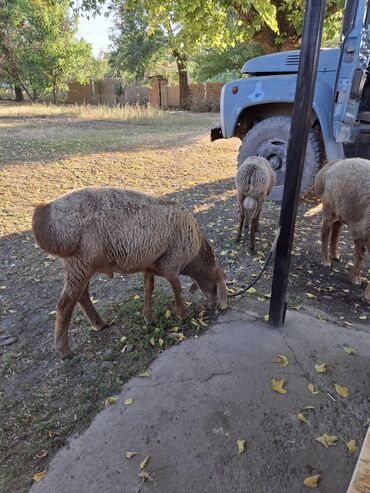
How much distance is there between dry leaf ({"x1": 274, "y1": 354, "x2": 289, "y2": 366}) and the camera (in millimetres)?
3332

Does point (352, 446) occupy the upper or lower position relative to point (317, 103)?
lower

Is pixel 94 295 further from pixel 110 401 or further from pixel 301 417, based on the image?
pixel 301 417

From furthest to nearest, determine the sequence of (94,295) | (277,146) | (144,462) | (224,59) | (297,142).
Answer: (224,59) → (277,146) → (94,295) → (297,142) → (144,462)

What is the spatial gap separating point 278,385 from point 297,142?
2058 mm

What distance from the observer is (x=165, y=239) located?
368 centimetres

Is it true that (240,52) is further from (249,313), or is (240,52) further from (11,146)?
(249,313)

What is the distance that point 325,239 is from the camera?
18.4ft

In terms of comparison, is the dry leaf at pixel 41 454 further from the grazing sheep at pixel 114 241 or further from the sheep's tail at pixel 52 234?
the sheep's tail at pixel 52 234

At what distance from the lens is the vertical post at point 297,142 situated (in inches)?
113

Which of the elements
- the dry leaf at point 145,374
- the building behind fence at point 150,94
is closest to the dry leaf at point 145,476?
the dry leaf at point 145,374

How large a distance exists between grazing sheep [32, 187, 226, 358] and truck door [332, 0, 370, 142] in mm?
4371

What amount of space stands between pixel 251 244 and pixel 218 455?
3.47 metres

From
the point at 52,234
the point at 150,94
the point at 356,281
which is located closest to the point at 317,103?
the point at 356,281

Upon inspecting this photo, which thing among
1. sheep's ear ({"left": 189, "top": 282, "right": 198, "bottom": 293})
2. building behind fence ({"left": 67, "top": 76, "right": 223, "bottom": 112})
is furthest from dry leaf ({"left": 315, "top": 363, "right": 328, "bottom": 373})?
building behind fence ({"left": 67, "top": 76, "right": 223, "bottom": 112})
